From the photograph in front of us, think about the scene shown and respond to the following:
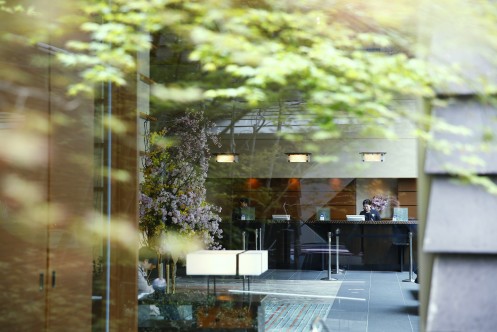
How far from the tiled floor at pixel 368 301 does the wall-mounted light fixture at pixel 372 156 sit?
24.5 inches

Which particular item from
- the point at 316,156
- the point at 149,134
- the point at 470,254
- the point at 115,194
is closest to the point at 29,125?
the point at 149,134

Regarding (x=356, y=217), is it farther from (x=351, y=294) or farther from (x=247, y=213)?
(x=351, y=294)

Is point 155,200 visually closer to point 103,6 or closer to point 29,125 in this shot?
point 29,125

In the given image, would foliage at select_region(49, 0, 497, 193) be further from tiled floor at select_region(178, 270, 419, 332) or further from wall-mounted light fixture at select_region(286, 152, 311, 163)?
tiled floor at select_region(178, 270, 419, 332)

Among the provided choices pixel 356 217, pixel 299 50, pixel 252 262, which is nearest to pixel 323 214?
pixel 356 217

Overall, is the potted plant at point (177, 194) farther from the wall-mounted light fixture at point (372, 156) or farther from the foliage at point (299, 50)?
the wall-mounted light fixture at point (372, 156)

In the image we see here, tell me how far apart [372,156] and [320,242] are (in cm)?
154

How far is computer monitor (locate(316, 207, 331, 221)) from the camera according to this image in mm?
4424

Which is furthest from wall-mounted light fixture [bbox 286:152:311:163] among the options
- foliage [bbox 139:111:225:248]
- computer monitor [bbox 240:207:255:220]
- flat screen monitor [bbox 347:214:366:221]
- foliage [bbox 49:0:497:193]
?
flat screen monitor [bbox 347:214:366:221]

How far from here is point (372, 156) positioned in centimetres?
254

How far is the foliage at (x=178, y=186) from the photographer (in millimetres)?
3949

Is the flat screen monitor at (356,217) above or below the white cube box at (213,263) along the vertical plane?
above

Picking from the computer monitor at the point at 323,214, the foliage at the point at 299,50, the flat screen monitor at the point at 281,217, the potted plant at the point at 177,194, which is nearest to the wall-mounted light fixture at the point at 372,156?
the foliage at the point at 299,50

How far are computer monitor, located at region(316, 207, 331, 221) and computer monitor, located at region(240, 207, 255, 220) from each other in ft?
1.34
